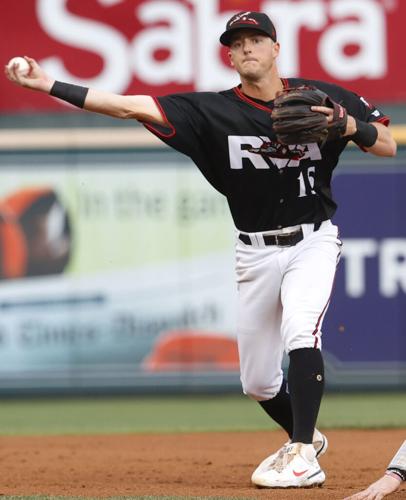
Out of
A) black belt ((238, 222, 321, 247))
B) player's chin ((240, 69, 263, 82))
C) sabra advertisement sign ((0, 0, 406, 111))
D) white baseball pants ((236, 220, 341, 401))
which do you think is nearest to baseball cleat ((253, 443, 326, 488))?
white baseball pants ((236, 220, 341, 401))

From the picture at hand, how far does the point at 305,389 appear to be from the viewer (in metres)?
4.66

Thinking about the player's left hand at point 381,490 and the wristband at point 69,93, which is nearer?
the player's left hand at point 381,490

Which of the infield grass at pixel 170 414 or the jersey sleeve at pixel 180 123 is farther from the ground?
the jersey sleeve at pixel 180 123

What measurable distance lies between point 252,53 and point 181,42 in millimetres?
5316

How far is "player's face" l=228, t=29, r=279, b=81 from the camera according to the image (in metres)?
4.76

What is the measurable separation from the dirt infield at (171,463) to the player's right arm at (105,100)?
1461 millimetres

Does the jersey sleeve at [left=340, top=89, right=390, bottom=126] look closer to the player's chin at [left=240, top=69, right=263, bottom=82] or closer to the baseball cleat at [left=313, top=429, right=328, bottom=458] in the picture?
the player's chin at [left=240, top=69, right=263, bottom=82]

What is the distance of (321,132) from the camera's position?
457cm

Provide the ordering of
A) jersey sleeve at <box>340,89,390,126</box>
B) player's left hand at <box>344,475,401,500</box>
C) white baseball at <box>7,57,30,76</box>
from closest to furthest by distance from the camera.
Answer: player's left hand at <box>344,475,401,500</box>, white baseball at <box>7,57,30,76</box>, jersey sleeve at <box>340,89,390,126</box>

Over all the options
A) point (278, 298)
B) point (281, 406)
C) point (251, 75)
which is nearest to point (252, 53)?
point (251, 75)

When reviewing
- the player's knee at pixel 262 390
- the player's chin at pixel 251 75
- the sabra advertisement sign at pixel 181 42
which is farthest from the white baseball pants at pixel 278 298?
the sabra advertisement sign at pixel 181 42

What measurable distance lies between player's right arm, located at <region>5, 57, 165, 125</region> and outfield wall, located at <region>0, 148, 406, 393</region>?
16.9 feet

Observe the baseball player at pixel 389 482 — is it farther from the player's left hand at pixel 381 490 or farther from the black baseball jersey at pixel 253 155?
the black baseball jersey at pixel 253 155

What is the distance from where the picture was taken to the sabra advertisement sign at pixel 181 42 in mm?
9961
